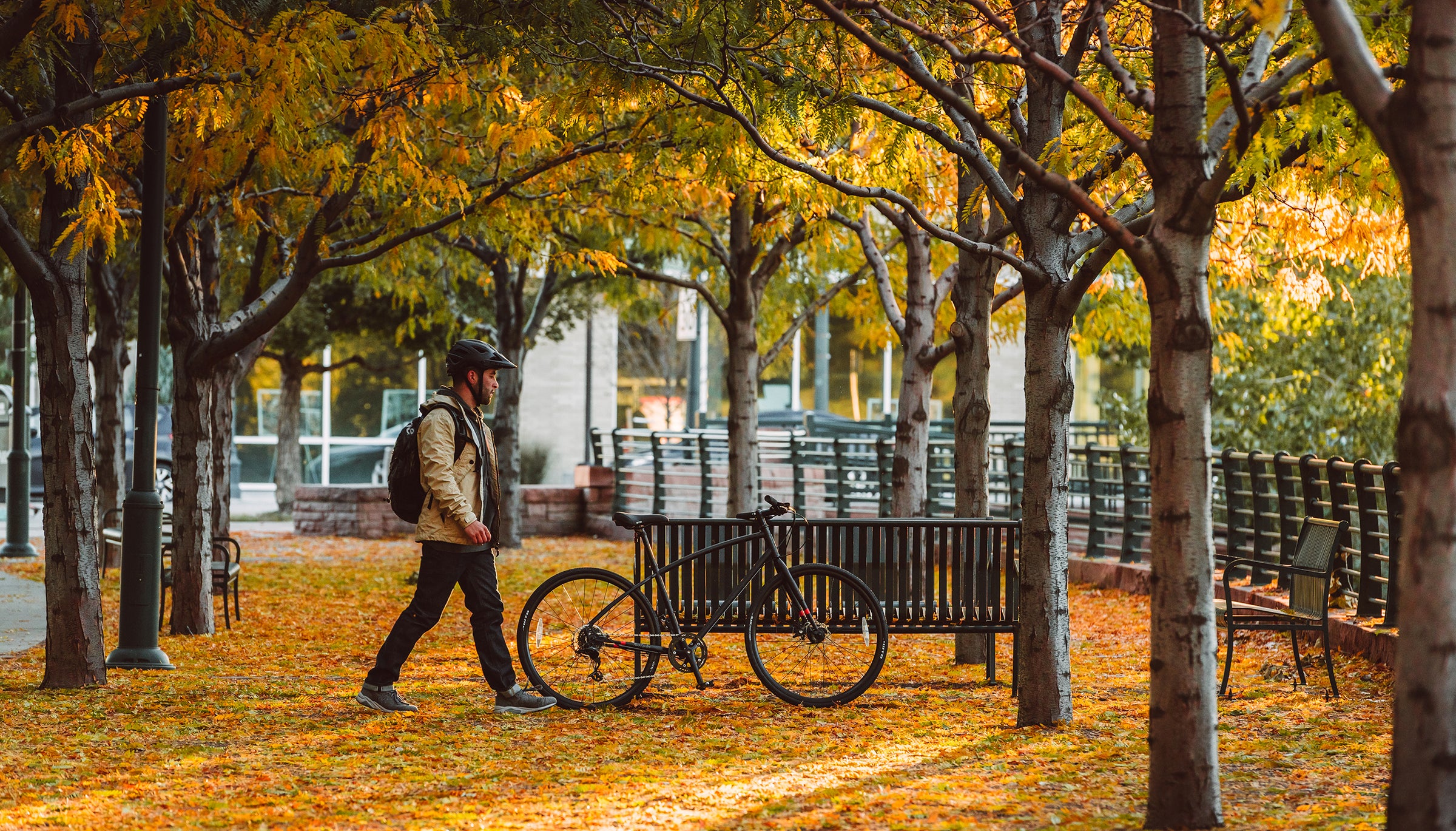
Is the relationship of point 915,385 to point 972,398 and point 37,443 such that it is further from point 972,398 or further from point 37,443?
point 37,443

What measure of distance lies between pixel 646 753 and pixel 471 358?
230cm

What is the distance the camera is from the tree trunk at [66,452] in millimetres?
8312

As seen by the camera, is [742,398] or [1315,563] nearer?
[1315,563]

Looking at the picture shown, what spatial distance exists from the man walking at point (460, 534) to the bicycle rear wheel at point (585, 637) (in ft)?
0.59

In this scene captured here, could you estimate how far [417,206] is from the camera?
1177 centimetres

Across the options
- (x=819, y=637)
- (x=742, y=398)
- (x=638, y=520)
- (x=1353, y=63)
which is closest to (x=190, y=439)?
(x=638, y=520)

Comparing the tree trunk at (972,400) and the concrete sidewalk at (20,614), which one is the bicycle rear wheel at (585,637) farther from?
the concrete sidewalk at (20,614)

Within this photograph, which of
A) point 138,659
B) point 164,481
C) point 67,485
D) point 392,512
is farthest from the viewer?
point 392,512

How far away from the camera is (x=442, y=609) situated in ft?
25.9

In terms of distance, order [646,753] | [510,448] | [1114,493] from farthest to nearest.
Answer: [510,448] → [1114,493] → [646,753]

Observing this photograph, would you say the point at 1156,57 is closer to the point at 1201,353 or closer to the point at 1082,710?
the point at 1201,353

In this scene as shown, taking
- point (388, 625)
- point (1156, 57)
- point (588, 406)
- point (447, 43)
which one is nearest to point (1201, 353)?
point (1156, 57)

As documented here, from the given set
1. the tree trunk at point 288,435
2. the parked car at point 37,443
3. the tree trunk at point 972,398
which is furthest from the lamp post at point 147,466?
the tree trunk at point 288,435

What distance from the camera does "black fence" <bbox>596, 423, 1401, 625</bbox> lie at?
32.6ft
